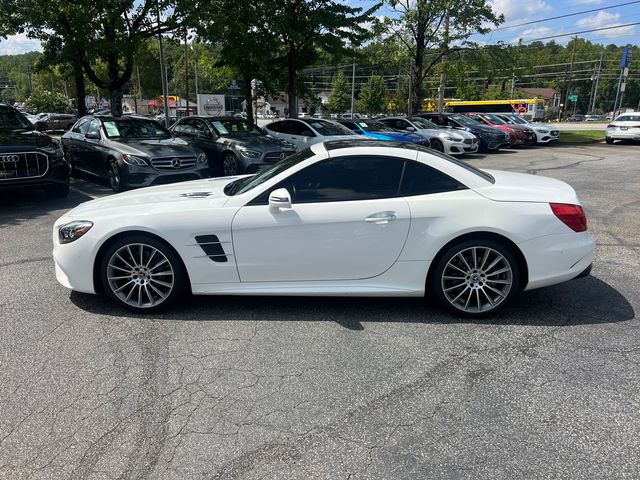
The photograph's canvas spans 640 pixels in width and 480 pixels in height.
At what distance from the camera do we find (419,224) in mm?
3902

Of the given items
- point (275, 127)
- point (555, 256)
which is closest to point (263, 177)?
point (555, 256)

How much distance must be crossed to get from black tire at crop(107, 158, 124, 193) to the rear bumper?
759 centimetres

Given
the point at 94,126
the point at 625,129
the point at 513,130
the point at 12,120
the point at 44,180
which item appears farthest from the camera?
the point at 625,129

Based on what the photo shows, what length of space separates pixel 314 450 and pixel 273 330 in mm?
1416

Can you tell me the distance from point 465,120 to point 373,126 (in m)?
5.73

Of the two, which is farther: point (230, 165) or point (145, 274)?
point (230, 165)

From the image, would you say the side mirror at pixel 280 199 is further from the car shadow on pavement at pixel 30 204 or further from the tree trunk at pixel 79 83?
the tree trunk at pixel 79 83

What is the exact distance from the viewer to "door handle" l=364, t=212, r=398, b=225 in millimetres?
3902

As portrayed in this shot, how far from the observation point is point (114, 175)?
9.30m

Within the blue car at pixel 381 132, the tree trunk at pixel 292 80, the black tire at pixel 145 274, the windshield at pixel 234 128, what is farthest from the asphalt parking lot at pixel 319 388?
the tree trunk at pixel 292 80

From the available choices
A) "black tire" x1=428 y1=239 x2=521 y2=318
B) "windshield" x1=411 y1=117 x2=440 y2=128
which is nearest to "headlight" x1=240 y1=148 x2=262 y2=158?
"black tire" x1=428 y1=239 x2=521 y2=318

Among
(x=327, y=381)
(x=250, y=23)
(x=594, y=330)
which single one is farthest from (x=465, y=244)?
(x=250, y=23)

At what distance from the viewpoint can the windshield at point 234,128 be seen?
39.0ft

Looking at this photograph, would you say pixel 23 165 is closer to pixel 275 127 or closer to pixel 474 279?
pixel 474 279
